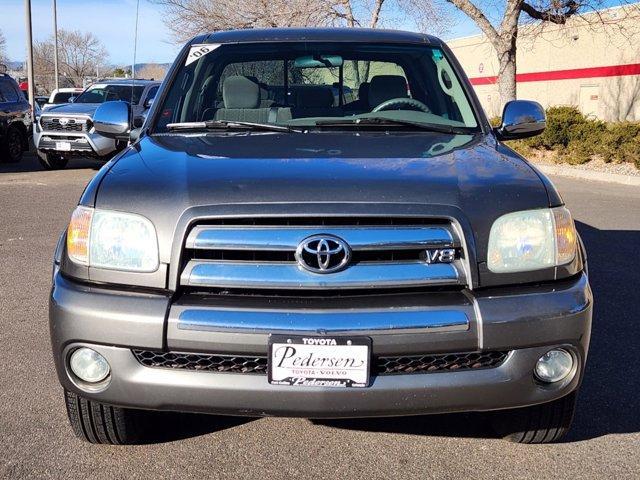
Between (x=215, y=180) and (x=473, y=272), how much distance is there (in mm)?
1003

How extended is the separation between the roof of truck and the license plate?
7.82 ft

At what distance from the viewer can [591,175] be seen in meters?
14.8

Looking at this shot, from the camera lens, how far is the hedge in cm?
1505

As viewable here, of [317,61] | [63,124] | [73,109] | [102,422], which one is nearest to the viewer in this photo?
[102,422]

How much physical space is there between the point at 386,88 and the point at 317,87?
1.33 feet

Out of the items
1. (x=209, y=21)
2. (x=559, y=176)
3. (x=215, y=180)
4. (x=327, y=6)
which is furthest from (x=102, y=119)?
(x=209, y=21)

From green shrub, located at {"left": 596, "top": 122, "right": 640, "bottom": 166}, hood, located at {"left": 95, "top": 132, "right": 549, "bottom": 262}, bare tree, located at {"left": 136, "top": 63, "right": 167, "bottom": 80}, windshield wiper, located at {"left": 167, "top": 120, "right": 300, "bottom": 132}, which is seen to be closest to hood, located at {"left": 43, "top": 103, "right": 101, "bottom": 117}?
bare tree, located at {"left": 136, "top": 63, "right": 167, "bottom": 80}

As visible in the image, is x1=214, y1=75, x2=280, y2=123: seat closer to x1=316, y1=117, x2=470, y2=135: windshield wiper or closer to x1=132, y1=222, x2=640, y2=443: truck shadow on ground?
x1=316, y1=117, x2=470, y2=135: windshield wiper

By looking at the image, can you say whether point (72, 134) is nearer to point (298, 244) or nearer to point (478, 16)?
point (478, 16)

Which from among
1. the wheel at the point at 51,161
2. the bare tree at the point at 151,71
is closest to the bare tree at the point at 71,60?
the bare tree at the point at 151,71

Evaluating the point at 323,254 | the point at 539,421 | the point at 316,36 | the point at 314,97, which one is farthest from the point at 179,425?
the point at 316,36

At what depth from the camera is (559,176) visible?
15.7m

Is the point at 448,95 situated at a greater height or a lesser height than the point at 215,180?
greater

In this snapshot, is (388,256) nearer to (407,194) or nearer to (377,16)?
(407,194)
